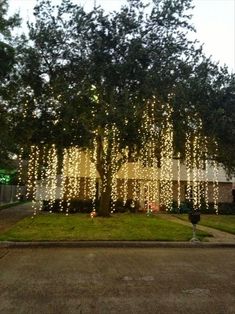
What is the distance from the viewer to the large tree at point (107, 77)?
2022 cm

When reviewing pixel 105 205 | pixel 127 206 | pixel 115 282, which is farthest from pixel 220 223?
pixel 115 282

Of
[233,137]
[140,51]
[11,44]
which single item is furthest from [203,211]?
[11,44]

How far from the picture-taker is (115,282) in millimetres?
7938

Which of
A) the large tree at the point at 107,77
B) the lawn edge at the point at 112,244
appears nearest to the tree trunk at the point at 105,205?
the large tree at the point at 107,77

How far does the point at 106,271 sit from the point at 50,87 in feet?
47.8

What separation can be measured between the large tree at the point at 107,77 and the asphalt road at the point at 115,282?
9395 mm

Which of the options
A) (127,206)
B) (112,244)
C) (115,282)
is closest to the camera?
(115,282)

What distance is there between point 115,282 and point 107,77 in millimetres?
14201

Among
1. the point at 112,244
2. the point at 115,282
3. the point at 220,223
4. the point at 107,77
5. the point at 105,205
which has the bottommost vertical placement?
the point at 115,282

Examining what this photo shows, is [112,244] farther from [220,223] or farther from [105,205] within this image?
[105,205]

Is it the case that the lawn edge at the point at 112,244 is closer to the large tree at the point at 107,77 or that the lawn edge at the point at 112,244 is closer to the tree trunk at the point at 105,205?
the large tree at the point at 107,77

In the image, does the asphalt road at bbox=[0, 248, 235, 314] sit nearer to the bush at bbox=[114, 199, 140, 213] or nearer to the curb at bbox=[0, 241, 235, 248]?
the curb at bbox=[0, 241, 235, 248]

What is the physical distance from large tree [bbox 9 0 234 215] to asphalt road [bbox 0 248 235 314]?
939cm

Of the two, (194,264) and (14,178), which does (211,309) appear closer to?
(194,264)
